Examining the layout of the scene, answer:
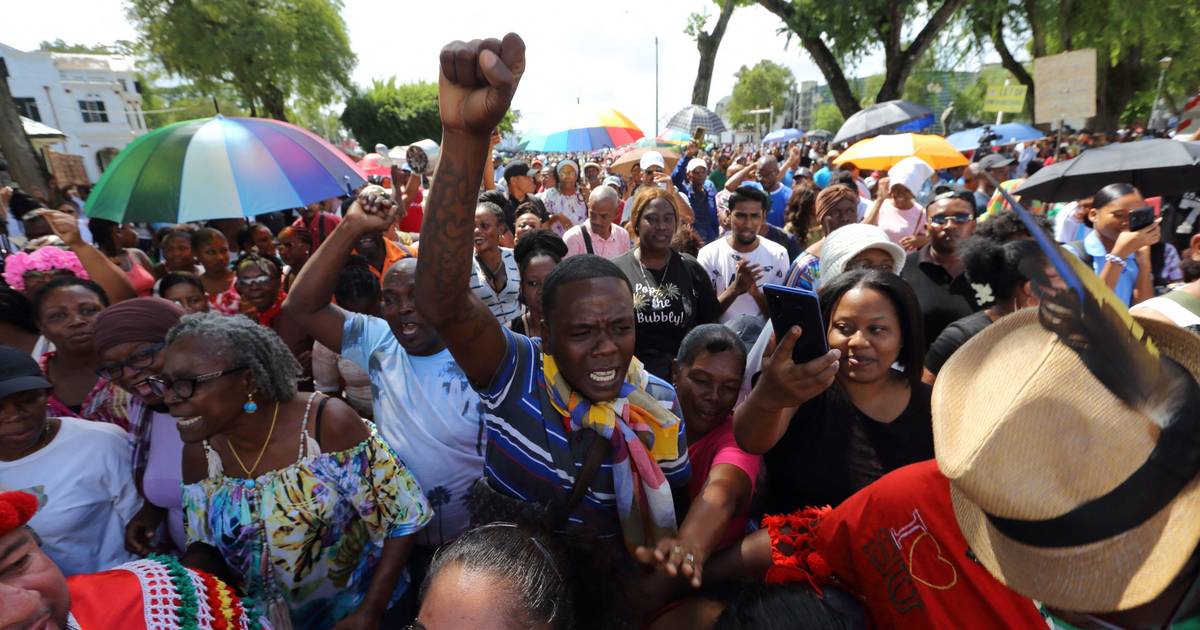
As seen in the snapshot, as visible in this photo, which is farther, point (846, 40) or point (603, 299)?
point (846, 40)

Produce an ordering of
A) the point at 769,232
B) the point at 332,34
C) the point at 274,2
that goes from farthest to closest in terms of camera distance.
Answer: the point at 332,34 → the point at 274,2 → the point at 769,232

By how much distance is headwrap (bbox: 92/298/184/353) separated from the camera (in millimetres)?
2189

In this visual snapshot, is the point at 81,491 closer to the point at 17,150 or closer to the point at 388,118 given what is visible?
the point at 17,150

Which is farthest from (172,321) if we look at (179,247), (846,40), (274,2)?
(274,2)

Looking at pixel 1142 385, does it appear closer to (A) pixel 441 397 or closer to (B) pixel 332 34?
(A) pixel 441 397

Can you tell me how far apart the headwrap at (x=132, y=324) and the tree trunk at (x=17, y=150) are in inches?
345

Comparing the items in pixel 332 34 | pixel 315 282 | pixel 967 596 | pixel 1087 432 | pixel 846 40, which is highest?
pixel 332 34

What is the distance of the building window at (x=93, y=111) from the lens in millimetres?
47719

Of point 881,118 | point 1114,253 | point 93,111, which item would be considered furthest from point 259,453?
point 93,111

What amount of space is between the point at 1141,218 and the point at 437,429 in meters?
3.73

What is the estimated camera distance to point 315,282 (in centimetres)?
225

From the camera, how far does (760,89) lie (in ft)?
255

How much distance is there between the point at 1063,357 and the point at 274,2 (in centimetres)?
2867

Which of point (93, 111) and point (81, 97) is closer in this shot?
point (81, 97)
